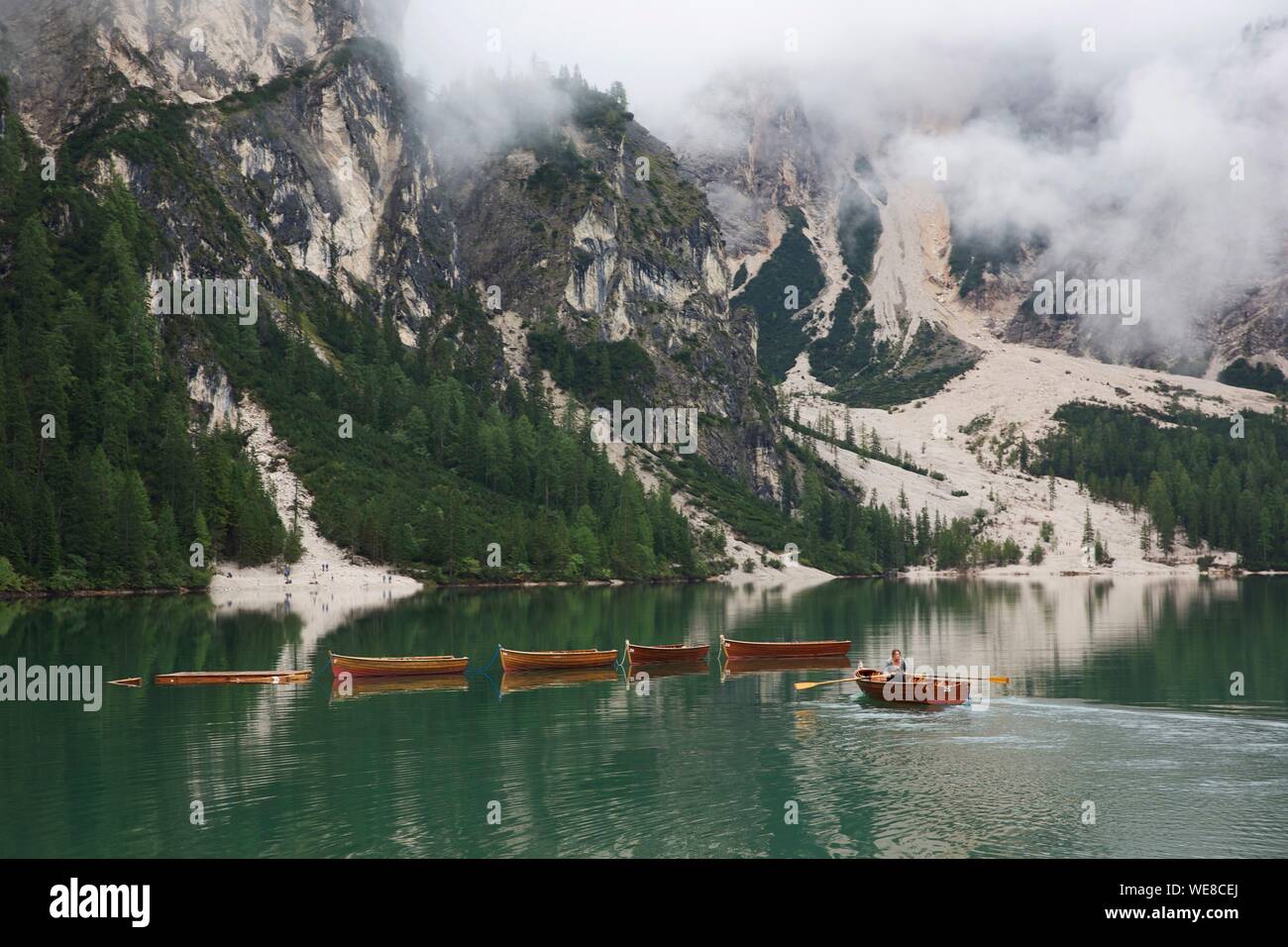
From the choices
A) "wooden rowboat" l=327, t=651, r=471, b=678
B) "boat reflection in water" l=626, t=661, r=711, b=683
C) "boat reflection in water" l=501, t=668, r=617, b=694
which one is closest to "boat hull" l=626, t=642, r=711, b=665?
"boat reflection in water" l=626, t=661, r=711, b=683

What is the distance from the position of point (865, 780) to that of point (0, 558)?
388 ft

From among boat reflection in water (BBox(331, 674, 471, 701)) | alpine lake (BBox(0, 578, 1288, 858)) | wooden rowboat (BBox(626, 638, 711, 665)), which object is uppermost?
wooden rowboat (BBox(626, 638, 711, 665))

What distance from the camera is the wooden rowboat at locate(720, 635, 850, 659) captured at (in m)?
82.9

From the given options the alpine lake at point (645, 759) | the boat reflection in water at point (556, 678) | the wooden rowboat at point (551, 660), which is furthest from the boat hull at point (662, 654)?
the boat reflection in water at point (556, 678)

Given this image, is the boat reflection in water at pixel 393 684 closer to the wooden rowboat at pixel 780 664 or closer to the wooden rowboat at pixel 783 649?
the wooden rowboat at pixel 780 664

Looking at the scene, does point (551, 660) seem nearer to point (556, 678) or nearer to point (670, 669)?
point (556, 678)

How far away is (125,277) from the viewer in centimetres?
19425

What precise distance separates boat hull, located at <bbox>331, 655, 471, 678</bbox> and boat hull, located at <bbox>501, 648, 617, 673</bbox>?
9.48 ft

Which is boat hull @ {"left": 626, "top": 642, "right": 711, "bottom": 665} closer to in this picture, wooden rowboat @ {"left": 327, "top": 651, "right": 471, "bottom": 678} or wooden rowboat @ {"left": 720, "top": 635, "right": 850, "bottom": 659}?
wooden rowboat @ {"left": 720, "top": 635, "right": 850, "bottom": 659}

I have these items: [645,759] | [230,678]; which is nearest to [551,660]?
[230,678]

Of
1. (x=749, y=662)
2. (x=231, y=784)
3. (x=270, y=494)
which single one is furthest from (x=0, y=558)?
(x=231, y=784)

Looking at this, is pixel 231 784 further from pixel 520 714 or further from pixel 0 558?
pixel 0 558

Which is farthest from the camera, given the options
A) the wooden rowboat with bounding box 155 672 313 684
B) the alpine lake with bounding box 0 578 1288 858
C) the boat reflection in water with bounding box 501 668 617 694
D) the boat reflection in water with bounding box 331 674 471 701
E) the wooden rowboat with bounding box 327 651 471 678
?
the wooden rowboat with bounding box 327 651 471 678

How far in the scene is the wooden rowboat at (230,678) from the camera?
218 ft
